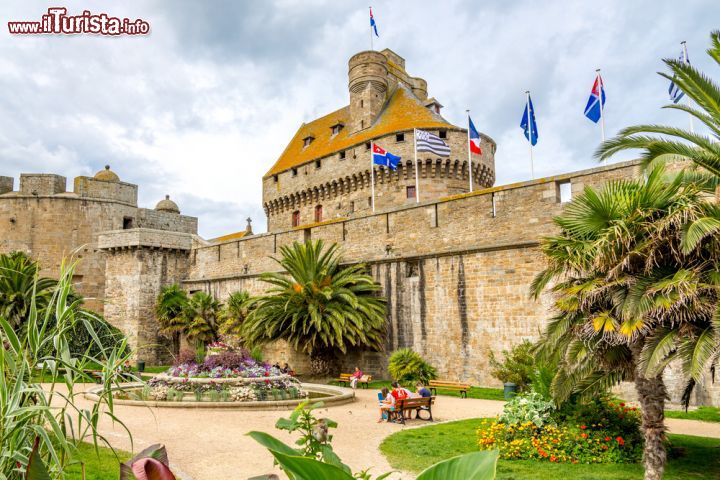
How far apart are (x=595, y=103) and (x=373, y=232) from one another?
852 centimetres

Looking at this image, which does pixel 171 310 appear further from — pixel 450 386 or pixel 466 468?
pixel 466 468

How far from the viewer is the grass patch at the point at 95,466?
6.25 m

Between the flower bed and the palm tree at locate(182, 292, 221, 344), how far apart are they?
Result: 16723 mm

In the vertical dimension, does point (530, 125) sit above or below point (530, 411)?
above

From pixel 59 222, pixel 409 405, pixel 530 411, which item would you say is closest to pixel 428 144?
pixel 409 405

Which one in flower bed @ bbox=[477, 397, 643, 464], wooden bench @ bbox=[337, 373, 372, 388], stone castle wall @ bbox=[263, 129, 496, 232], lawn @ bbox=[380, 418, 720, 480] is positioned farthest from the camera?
stone castle wall @ bbox=[263, 129, 496, 232]

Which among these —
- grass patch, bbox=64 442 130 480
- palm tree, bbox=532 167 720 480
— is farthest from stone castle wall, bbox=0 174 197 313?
palm tree, bbox=532 167 720 480

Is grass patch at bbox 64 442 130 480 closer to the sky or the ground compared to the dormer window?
closer to the ground

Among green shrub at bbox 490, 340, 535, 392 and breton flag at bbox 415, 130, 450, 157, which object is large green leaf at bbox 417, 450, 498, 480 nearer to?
green shrub at bbox 490, 340, 535, 392

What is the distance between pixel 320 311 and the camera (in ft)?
58.4

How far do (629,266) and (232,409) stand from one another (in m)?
8.66

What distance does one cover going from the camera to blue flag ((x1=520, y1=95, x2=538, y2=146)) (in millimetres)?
21375

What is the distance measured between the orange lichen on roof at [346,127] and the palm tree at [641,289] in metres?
22.7

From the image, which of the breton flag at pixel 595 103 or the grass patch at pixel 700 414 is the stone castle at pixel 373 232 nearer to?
the grass patch at pixel 700 414
